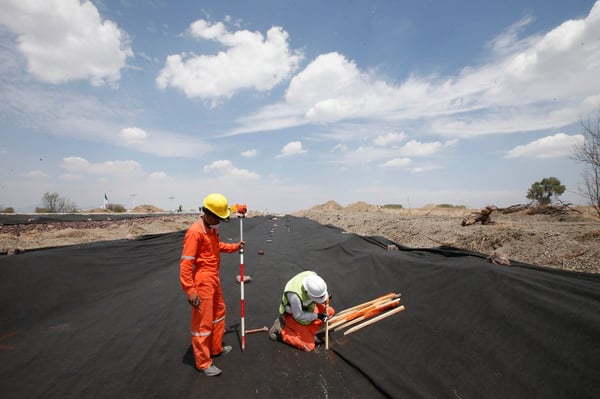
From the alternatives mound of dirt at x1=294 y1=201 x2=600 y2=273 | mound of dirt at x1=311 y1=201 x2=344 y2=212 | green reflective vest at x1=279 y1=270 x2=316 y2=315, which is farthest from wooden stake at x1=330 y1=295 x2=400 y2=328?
mound of dirt at x1=311 y1=201 x2=344 y2=212

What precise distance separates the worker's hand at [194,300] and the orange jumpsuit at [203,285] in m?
0.03

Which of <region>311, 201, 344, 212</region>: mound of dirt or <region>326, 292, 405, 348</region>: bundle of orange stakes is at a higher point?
<region>311, 201, 344, 212</region>: mound of dirt

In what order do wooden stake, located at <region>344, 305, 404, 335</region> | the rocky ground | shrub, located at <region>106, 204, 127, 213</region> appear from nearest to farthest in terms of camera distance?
wooden stake, located at <region>344, 305, 404, 335</region> → the rocky ground → shrub, located at <region>106, 204, 127, 213</region>

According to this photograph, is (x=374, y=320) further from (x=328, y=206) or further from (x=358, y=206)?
(x=328, y=206)

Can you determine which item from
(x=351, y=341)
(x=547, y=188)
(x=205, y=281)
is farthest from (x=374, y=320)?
(x=547, y=188)

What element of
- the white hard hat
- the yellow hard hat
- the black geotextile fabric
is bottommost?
the black geotextile fabric

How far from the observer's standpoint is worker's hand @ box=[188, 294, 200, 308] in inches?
105

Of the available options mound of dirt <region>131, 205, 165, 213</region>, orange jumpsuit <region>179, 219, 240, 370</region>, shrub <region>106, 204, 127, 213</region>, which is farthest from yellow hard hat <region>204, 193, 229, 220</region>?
shrub <region>106, 204, 127, 213</region>

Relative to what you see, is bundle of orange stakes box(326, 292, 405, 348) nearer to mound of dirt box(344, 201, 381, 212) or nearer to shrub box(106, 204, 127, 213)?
mound of dirt box(344, 201, 381, 212)

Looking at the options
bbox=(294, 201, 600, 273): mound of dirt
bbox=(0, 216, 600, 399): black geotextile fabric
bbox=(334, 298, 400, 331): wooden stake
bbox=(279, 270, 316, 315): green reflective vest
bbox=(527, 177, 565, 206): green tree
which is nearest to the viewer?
bbox=(0, 216, 600, 399): black geotextile fabric

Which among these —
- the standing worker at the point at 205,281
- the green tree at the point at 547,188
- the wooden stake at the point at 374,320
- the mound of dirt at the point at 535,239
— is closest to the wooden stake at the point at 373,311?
the wooden stake at the point at 374,320

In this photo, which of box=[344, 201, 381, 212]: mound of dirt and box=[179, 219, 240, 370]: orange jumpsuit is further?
box=[344, 201, 381, 212]: mound of dirt

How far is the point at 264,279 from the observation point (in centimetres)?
628

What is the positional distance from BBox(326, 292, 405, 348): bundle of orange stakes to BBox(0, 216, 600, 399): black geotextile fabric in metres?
0.08
